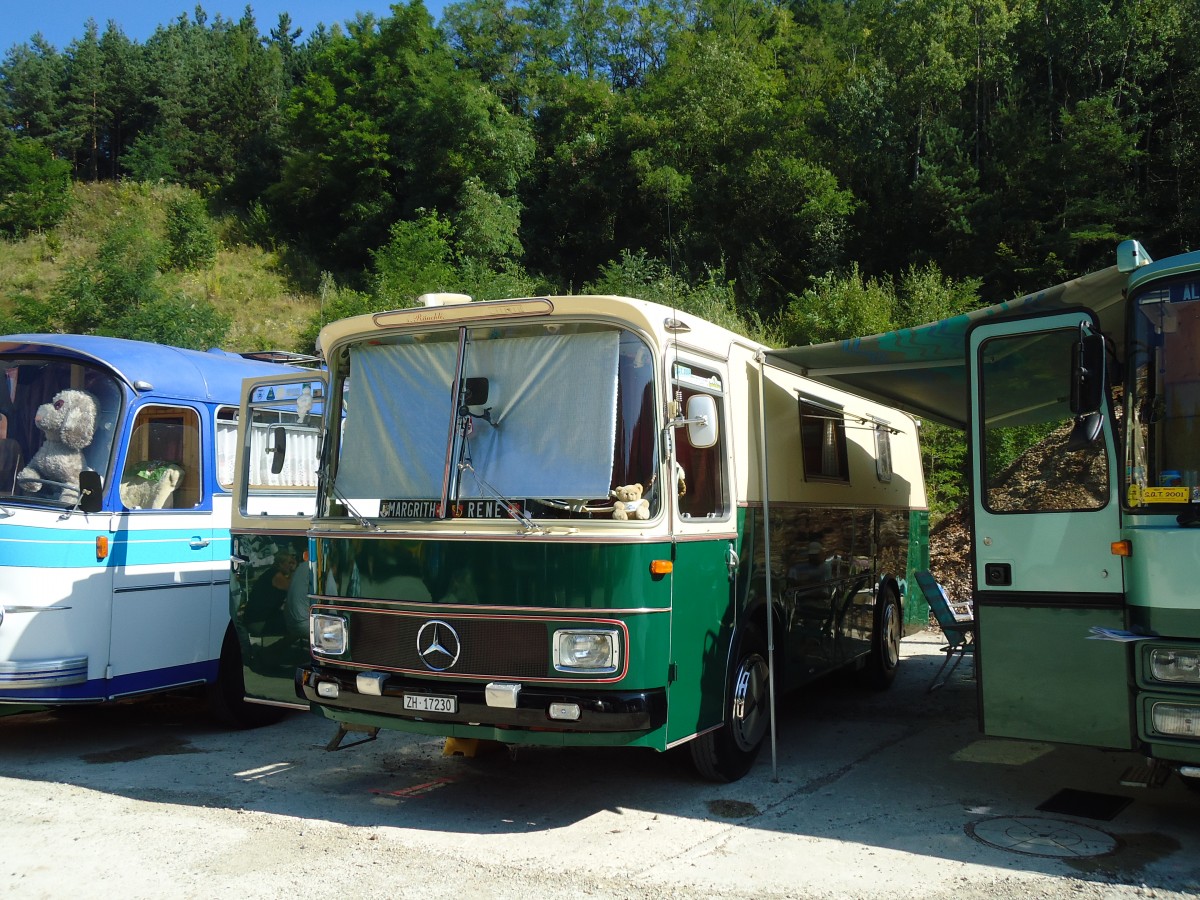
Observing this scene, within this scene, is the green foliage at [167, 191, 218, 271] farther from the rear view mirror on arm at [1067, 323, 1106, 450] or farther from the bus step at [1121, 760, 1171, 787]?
the bus step at [1121, 760, 1171, 787]

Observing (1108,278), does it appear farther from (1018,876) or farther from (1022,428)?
(1018,876)

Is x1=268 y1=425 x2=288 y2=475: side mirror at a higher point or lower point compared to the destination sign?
higher

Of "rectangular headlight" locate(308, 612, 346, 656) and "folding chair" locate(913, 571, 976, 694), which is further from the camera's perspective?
"folding chair" locate(913, 571, 976, 694)

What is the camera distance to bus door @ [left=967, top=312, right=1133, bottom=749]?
5.59 m

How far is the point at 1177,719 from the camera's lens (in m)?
5.21

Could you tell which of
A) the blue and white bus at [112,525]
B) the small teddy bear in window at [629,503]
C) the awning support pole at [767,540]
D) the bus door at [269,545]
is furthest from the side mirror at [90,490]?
the awning support pole at [767,540]

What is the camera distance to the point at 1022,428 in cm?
853

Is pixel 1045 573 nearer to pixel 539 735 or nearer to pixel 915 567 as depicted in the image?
pixel 539 735

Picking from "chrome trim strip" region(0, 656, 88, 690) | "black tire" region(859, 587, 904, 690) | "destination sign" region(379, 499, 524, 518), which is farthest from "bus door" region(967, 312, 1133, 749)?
"chrome trim strip" region(0, 656, 88, 690)

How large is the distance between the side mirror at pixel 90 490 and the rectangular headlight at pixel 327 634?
2.25m

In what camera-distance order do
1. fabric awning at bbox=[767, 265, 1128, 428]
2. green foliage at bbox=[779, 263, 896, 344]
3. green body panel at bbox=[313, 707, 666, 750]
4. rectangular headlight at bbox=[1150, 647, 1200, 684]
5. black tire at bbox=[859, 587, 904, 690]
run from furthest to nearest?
green foliage at bbox=[779, 263, 896, 344] → black tire at bbox=[859, 587, 904, 690] → fabric awning at bbox=[767, 265, 1128, 428] → green body panel at bbox=[313, 707, 666, 750] → rectangular headlight at bbox=[1150, 647, 1200, 684]

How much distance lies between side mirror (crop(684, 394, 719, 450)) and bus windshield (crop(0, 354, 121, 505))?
15.4ft

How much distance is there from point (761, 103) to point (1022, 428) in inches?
1530

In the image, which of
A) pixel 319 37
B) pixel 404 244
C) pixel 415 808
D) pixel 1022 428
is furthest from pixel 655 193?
pixel 319 37
